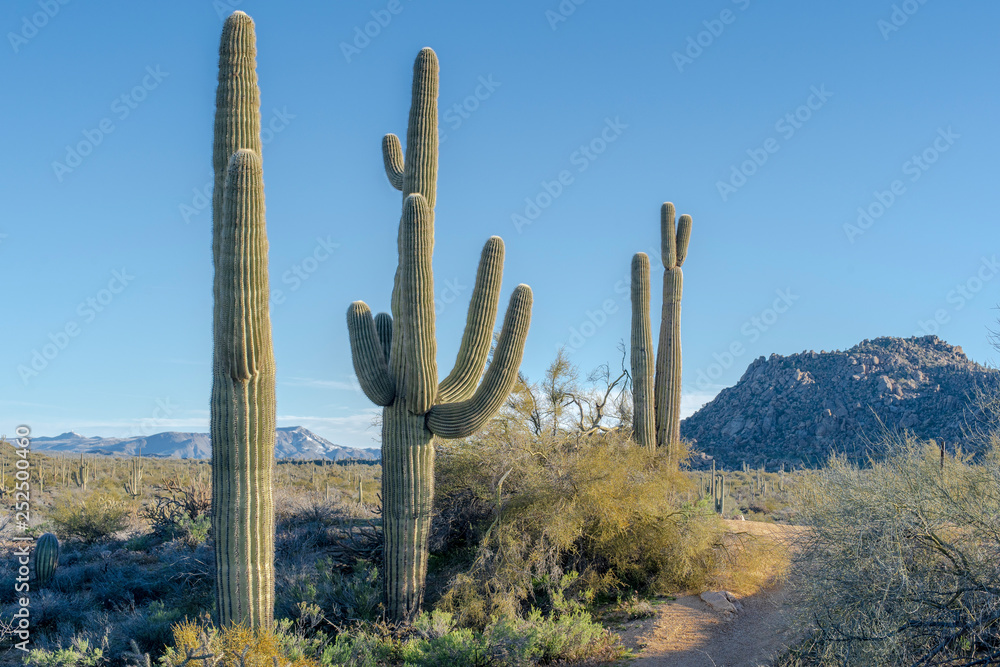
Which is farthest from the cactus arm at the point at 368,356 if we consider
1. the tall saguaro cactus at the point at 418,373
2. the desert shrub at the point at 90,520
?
the desert shrub at the point at 90,520

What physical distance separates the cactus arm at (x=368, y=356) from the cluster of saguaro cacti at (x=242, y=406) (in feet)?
6.71

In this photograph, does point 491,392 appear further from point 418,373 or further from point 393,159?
point 393,159

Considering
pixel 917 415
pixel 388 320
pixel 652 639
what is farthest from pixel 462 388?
pixel 917 415

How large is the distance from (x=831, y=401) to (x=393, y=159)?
34818 mm

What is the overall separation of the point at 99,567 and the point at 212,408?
21.4 feet

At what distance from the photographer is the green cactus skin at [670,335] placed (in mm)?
14789

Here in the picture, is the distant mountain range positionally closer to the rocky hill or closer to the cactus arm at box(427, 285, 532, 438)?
the rocky hill

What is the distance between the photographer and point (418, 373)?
31.8 feet

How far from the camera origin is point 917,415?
3419cm

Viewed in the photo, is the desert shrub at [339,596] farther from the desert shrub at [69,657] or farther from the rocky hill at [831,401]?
the rocky hill at [831,401]

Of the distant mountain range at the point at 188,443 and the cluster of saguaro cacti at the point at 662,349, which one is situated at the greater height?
the cluster of saguaro cacti at the point at 662,349

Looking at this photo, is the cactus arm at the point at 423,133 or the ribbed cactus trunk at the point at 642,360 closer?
the cactus arm at the point at 423,133

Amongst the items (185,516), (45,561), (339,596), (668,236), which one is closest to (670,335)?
Result: (668,236)

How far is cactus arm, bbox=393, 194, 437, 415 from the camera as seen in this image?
31.7 ft
